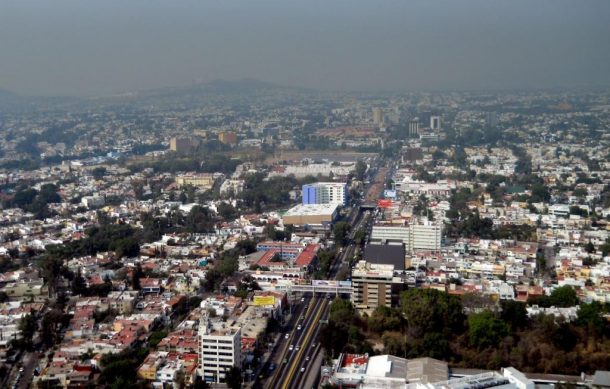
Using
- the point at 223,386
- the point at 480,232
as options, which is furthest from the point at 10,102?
the point at 223,386

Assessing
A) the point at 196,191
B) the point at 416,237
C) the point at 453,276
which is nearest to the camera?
the point at 453,276

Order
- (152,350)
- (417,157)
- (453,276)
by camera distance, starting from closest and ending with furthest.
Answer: (152,350)
(453,276)
(417,157)

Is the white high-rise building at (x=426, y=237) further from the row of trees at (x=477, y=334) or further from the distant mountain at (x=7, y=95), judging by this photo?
the distant mountain at (x=7, y=95)

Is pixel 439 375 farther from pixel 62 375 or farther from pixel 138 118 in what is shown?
pixel 138 118

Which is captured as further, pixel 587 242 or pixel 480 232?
pixel 480 232

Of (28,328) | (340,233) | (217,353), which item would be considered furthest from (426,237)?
(28,328)

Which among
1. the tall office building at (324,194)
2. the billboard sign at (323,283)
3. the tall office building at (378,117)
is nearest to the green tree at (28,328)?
the billboard sign at (323,283)

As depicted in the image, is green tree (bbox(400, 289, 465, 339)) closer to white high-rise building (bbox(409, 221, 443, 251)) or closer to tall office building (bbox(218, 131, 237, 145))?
white high-rise building (bbox(409, 221, 443, 251))
